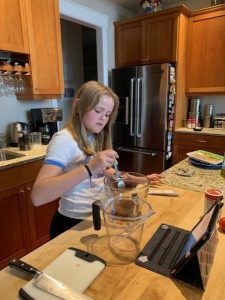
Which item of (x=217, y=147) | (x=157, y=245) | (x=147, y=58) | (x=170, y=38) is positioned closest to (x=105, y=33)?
(x=147, y=58)

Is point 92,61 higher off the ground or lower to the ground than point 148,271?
higher

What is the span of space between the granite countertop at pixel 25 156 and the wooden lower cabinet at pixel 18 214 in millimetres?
32

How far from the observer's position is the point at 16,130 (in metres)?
2.24

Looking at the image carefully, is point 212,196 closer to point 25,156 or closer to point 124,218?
point 124,218


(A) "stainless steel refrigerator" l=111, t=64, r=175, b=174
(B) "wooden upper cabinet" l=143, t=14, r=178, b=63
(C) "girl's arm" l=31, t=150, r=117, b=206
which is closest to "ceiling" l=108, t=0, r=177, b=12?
(B) "wooden upper cabinet" l=143, t=14, r=178, b=63

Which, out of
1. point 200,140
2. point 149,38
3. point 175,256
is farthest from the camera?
point 149,38

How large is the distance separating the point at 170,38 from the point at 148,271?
9.41ft

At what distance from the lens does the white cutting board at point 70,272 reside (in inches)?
23.1

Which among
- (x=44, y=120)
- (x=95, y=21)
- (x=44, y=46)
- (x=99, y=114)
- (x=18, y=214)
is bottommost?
(x=18, y=214)

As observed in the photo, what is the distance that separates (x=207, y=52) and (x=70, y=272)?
122 inches

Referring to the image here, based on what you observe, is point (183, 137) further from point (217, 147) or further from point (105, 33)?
point (105, 33)

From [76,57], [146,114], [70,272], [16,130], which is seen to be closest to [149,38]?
[146,114]

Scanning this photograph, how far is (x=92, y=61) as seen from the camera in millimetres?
4195

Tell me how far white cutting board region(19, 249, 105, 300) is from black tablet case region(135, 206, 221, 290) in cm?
14
